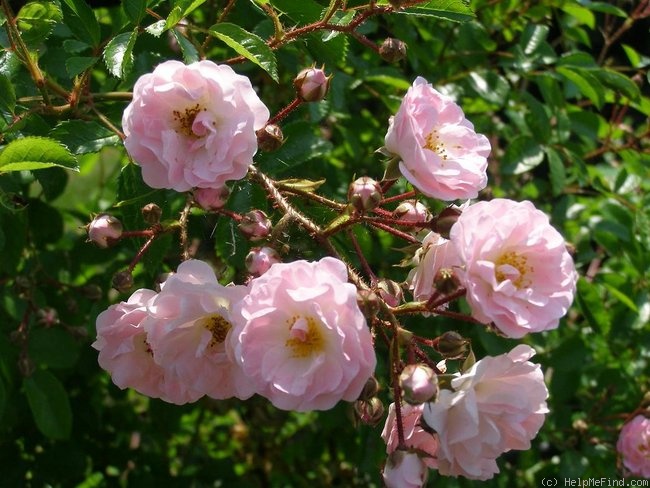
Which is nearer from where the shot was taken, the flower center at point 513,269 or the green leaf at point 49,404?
the flower center at point 513,269

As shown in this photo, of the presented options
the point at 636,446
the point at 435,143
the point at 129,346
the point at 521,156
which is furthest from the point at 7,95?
the point at 636,446

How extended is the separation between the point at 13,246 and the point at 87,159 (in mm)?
1144

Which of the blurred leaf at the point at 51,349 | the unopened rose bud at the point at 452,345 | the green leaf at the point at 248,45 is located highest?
the green leaf at the point at 248,45

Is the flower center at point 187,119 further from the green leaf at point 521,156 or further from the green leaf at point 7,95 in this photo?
the green leaf at point 521,156

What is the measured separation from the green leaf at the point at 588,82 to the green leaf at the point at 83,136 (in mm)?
1251

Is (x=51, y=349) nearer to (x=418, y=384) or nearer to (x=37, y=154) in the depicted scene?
(x=37, y=154)

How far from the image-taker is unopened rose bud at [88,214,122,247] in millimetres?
1226

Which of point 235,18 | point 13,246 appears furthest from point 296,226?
point 13,246

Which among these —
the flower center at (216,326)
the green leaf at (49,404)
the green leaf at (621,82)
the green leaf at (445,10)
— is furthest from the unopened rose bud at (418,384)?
the green leaf at (621,82)

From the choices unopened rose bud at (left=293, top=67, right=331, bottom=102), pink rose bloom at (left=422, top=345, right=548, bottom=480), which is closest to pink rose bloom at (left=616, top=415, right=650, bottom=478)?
pink rose bloom at (left=422, top=345, right=548, bottom=480)

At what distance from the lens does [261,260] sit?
1.10 meters

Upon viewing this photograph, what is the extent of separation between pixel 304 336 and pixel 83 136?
56 cm

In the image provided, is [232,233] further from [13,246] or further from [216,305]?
[13,246]

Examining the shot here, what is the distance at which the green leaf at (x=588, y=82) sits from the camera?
1996mm
